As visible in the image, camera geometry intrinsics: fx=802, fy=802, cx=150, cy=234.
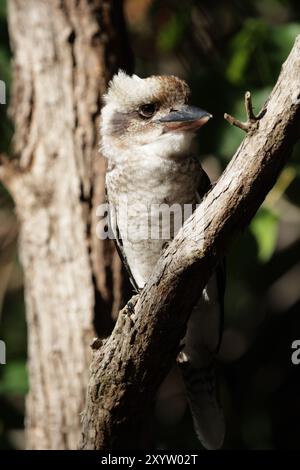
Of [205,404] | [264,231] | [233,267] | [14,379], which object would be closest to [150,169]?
[264,231]

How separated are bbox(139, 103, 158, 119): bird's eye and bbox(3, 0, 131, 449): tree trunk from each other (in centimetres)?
44

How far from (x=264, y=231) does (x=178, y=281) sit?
0.94m

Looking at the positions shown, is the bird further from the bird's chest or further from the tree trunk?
the tree trunk

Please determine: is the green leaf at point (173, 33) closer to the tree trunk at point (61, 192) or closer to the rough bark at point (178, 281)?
the tree trunk at point (61, 192)

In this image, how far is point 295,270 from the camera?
4129mm

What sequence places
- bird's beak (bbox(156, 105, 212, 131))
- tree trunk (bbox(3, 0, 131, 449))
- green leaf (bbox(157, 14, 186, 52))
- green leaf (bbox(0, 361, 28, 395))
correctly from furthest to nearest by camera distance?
1. green leaf (bbox(157, 14, 186, 52))
2. green leaf (bbox(0, 361, 28, 395))
3. tree trunk (bbox(3, 0, 131, 449))
4. bird's beak (bbox(156, 105, 212, 131))

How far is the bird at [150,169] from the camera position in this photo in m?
2.69

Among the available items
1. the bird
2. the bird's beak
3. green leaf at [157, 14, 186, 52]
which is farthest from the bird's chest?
green leaf at [157, 14, 186, 52]

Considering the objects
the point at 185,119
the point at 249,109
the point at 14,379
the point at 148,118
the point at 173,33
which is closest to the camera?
the point at 249,109

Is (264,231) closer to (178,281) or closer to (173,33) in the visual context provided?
(178,281)

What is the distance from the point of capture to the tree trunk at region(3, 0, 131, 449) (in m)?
3.12

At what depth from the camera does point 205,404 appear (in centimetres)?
319

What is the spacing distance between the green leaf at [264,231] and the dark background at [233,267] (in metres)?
0.16
